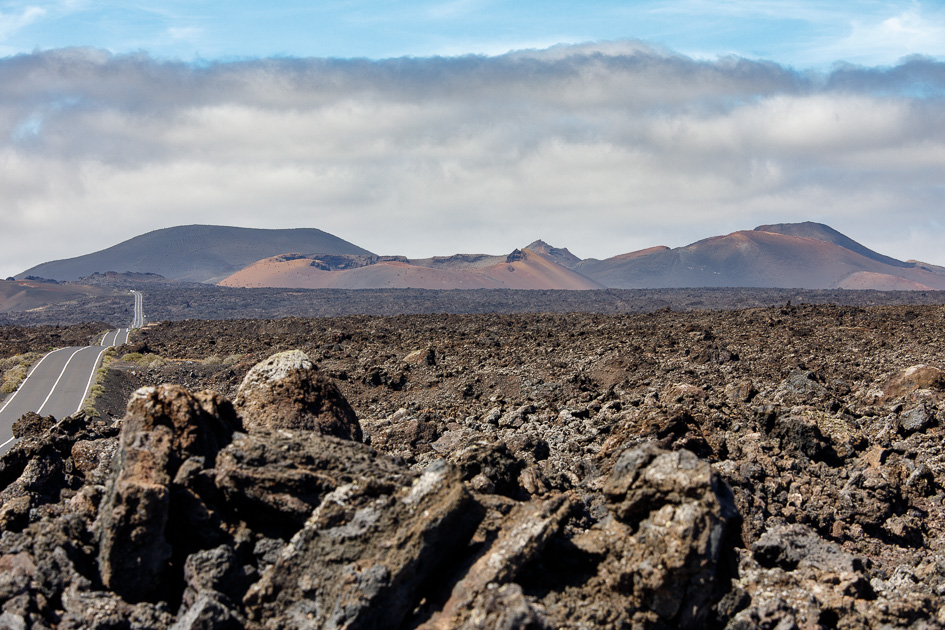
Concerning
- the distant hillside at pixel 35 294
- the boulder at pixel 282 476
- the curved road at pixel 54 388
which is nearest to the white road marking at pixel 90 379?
the curved road at pixel 54 388

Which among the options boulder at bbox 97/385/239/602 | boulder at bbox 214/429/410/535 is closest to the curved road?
boulder at bbox 97/385/239/602

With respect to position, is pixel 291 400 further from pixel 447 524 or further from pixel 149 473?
pixel 447 524

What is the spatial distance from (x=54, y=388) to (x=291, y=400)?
34.8 metres

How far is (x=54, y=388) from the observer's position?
40562mm

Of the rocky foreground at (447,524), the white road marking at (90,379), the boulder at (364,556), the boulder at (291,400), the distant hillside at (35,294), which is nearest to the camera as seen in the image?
the boulder at (364,556)

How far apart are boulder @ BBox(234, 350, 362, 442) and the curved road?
1915cm

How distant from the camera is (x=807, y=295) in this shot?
115000 millimetres

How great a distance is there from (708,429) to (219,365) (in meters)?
32.0

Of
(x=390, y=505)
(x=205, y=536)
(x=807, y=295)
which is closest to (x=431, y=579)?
(x=390, y=505)

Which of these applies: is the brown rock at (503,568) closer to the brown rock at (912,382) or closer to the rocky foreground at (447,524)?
the rocky foreground at (447,524)

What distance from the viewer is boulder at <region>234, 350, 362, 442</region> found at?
427 inches

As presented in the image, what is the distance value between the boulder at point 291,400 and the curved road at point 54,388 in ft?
62.8

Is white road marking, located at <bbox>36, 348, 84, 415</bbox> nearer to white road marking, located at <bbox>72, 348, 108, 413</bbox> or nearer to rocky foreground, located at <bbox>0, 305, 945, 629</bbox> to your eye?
white road marking, located at <bbox>72, 348, 108, 413</bbox>

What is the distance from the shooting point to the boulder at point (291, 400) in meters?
10.8
